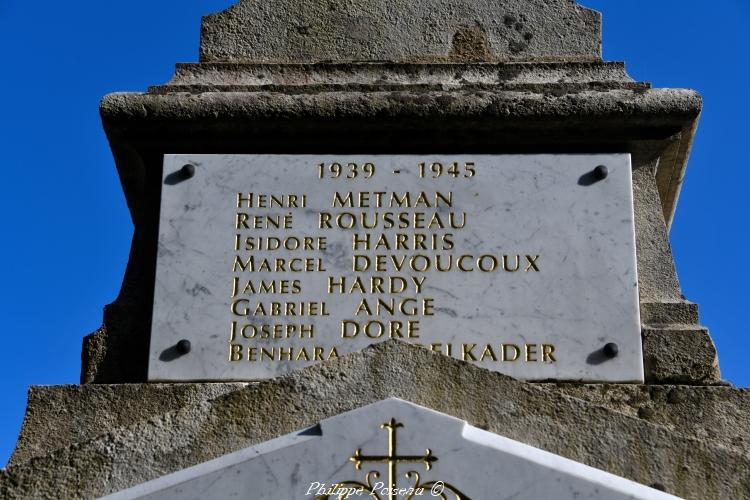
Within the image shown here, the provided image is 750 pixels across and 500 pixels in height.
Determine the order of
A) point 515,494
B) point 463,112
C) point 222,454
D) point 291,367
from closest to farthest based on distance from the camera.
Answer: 1. point 515,494
2. point 222,454
3. point 291,367
4. point 463,112

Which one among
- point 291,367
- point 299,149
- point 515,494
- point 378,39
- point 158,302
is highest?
point 378,39

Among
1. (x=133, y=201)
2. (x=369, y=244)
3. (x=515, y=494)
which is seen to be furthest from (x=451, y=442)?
(x=133, y=201)

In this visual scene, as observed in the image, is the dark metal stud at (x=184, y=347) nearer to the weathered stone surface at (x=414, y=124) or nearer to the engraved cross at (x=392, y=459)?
the weathered stone surface at (x=414, y=124)

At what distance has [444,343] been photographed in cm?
609

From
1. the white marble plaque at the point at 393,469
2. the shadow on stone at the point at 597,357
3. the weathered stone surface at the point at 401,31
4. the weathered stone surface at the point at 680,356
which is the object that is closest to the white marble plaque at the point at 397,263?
the shadow on stone at the point at 597,357

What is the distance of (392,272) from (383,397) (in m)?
1.47

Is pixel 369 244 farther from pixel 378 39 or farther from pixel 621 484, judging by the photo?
pixel 621 484

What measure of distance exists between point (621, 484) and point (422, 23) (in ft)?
12.6

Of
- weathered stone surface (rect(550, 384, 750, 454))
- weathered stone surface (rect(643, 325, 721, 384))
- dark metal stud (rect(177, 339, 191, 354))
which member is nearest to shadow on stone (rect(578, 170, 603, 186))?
weathered stone surface (rect(643, 325, 721, 384))

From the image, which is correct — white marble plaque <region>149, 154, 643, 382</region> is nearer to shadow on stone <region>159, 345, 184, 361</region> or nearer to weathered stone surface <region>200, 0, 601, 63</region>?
shadow on stone <region>159, 345, 184, 361</region>

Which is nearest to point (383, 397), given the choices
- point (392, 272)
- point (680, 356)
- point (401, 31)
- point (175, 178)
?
point (392, 272)

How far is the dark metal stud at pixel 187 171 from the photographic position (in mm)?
6750

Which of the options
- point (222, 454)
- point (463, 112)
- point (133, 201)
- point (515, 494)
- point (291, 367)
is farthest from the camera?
point (133, 201)

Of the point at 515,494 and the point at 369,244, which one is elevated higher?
the point at 369,244
